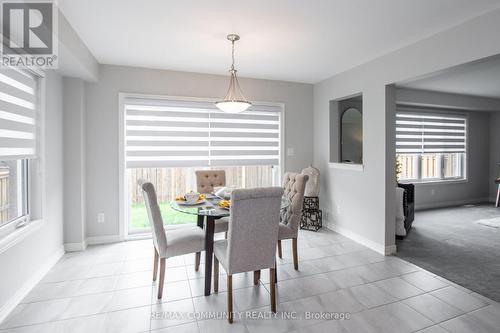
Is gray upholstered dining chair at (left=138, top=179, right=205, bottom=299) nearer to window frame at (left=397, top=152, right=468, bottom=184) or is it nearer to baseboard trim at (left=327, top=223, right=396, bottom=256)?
baseboard trim at (left=327, top=223, right=396, bottom=256)

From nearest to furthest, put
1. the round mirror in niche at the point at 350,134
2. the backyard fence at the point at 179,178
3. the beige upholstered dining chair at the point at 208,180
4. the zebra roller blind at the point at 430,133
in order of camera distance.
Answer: the beige upholstered dining chair at the point at 208,180
the backyard fence at the point at 179,178
the round mirror in niche at the point at 350,134
the zebra roller blind at the point at 430,133

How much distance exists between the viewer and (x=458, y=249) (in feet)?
11.3

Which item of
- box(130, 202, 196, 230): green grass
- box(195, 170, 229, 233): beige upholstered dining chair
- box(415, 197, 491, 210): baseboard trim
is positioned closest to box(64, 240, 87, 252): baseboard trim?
box(130, 202, 196, 230): green grass

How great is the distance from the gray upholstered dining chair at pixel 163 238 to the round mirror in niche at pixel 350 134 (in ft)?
9.96

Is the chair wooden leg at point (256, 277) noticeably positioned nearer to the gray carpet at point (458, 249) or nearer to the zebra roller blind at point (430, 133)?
the gray carpet at point (458, 249)

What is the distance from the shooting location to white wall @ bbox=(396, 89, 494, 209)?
522 centimetres

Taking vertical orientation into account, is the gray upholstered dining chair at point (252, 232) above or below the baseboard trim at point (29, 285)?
above

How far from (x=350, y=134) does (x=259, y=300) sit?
10.8 feet

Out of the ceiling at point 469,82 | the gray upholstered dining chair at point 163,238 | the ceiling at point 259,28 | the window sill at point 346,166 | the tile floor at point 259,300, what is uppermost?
the ceiling at point 469,82

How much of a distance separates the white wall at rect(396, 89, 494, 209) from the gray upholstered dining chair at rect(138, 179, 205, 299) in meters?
4.63

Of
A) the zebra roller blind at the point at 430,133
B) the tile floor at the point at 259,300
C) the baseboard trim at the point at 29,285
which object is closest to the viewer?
the tile floor at the point at 259,300

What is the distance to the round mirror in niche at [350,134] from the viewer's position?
14.8ft

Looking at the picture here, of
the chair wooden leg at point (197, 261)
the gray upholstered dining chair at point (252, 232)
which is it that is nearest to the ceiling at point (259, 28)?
the gray upholstered dining chair at point (252, 232)

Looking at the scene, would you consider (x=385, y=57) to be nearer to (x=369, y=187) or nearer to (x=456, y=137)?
(x=369, y=187)
